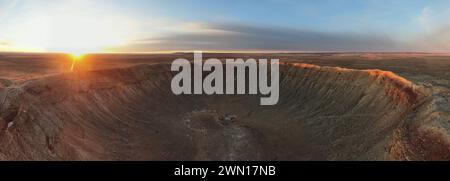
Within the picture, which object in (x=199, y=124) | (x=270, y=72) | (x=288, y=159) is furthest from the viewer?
(x=270, y=72)

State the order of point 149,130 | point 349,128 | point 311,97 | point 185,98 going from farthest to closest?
point 185,98 → point 311,97 → point 149,130 → point 349,128

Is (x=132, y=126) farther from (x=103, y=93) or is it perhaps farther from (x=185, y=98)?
(x=185, y=98)

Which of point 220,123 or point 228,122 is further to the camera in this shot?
point 228,122

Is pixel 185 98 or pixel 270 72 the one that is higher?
pixel 270 72

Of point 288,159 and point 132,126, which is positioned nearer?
point 288,159
